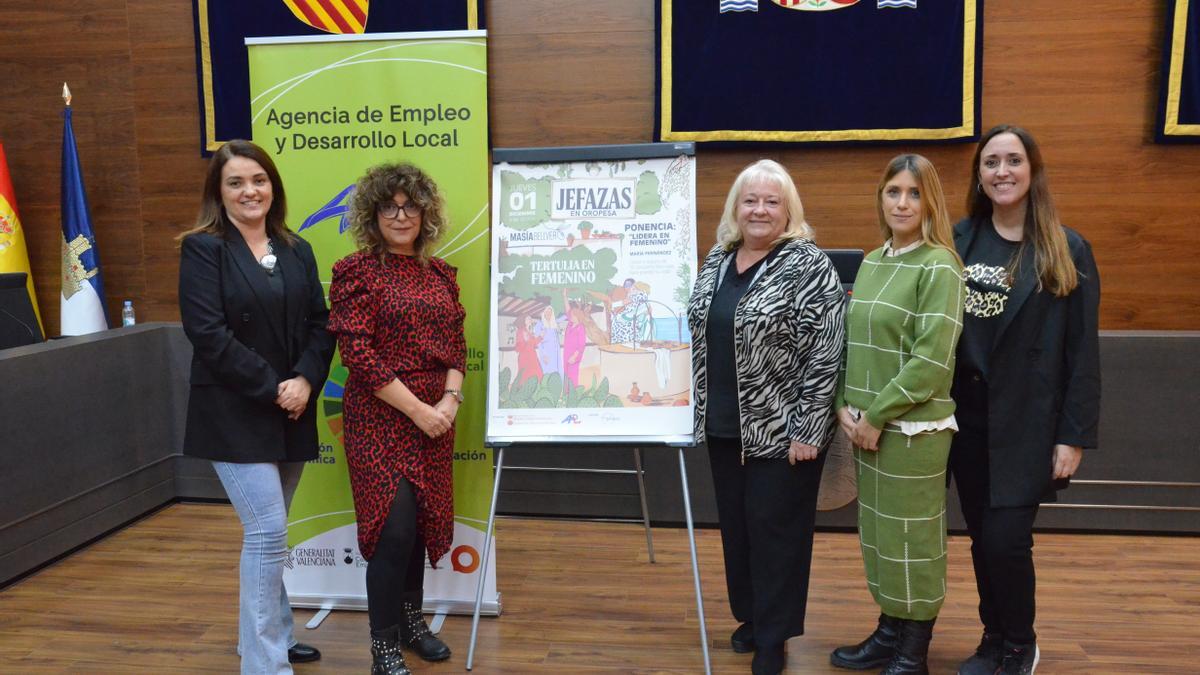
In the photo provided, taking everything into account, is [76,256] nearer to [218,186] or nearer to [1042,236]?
[218,186]

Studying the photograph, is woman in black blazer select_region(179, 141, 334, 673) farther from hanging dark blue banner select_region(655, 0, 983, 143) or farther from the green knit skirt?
hanging dark blue banner select_region(655, 0, 983, 143)

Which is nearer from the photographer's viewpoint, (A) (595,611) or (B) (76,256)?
(A) (595,611)

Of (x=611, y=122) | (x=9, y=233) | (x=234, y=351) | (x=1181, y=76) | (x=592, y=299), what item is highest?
(x=1181, y=76)

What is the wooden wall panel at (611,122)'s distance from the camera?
3.72 metres

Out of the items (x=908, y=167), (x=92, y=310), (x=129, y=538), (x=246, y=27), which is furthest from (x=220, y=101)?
(x=908, y=167)

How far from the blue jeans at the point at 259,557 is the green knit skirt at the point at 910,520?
1.67 meters

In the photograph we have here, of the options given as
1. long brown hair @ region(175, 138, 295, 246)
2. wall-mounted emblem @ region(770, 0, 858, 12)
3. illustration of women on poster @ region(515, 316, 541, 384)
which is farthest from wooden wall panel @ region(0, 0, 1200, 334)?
long brown hair @ region(175, 138, 295, 246)

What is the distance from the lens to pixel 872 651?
8.70 ft

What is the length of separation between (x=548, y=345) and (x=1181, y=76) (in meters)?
3.01

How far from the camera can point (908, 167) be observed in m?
2.31

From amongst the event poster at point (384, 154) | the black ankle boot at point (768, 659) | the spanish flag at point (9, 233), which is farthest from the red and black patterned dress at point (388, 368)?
the spanish flag at point (9, 233)

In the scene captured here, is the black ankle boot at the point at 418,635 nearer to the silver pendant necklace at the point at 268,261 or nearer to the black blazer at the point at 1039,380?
the silver pendant necklace at the point at 268,261

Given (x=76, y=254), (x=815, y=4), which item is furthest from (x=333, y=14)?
(x=815, y=4)

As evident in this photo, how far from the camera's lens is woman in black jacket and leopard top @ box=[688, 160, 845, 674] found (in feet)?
7.73
